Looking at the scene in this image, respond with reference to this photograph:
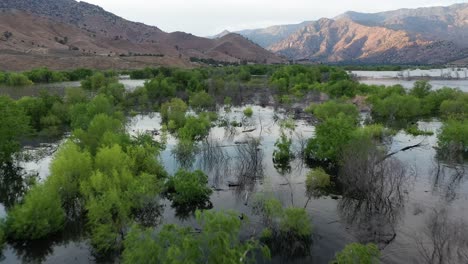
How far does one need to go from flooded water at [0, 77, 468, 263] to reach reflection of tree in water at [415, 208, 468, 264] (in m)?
0.14

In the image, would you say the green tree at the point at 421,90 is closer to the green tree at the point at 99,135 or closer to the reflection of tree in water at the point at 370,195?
the reflection of tree in water at the point at 370,195

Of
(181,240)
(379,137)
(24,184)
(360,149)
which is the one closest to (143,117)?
(24,184)

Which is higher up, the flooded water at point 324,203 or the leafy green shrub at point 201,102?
the leafy green shrub at point 201,102

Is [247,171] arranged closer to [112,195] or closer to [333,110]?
[112,195]

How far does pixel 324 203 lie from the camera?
32094 mm

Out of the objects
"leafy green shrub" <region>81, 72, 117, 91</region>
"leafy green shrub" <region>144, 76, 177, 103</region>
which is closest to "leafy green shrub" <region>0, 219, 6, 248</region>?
"leafy green shrub" <region>144, 76, 177, 103</region>

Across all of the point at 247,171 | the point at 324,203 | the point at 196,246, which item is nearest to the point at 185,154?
the point at 247,171

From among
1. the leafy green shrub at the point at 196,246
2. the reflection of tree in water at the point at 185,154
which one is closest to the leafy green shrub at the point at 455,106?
the reflection of tree in water at the point at 185,154

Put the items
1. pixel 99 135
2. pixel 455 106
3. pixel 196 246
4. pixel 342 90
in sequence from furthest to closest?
pixel 342 90
pixel 455 106
pixel 99 135
pixel 196 246

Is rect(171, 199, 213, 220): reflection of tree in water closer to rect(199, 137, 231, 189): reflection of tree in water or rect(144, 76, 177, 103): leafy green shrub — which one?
rect(199, 137, 231, 189): reflection of tree in water

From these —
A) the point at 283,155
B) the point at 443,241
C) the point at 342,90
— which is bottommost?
the point at 283,155

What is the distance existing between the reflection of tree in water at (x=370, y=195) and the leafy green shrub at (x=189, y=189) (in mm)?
10648

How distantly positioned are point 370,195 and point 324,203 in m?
3.55

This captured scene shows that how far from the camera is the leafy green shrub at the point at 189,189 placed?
31.4 meters
